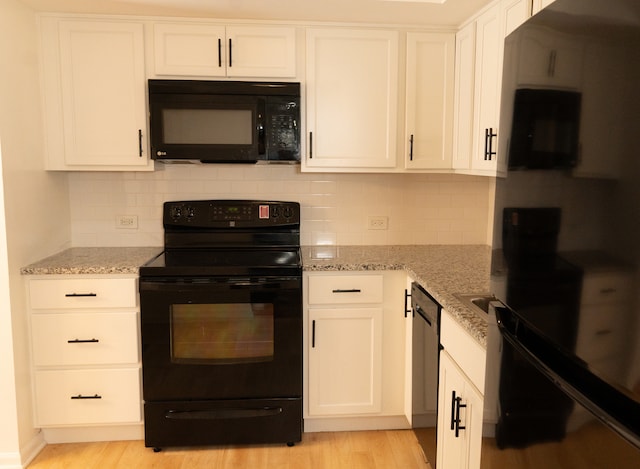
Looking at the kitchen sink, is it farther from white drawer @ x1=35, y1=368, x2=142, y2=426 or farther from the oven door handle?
white drawer @ x1=35, y1=368, x2=142, y2=426

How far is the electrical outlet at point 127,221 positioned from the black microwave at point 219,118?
0.55 m

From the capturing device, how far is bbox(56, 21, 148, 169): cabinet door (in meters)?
2.51

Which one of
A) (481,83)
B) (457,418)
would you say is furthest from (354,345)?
Result: (481,83)

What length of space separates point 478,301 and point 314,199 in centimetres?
142

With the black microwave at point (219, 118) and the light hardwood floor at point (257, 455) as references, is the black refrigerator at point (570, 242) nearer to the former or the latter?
the light hardwood floor at point (257, 455)

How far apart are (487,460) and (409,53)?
2.13m

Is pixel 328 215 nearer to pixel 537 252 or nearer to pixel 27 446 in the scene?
pixel 27 446

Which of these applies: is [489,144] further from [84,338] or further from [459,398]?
[84,338]

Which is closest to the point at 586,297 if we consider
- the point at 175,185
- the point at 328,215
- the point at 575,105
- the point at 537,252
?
the point at 537,252

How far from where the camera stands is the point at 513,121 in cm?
101

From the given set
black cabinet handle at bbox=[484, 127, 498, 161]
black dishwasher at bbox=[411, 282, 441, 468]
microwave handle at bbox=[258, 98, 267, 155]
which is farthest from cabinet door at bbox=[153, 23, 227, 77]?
black dishwasher at bbox=[411, 282, 441, 468]

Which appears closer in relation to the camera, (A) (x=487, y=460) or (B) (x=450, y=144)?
(A) (x=487, y=460)

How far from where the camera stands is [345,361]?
2547 mm

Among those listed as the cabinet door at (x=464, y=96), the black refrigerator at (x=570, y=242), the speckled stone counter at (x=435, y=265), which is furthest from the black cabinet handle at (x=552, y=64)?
the cabinet door at (x=464, y=96)
